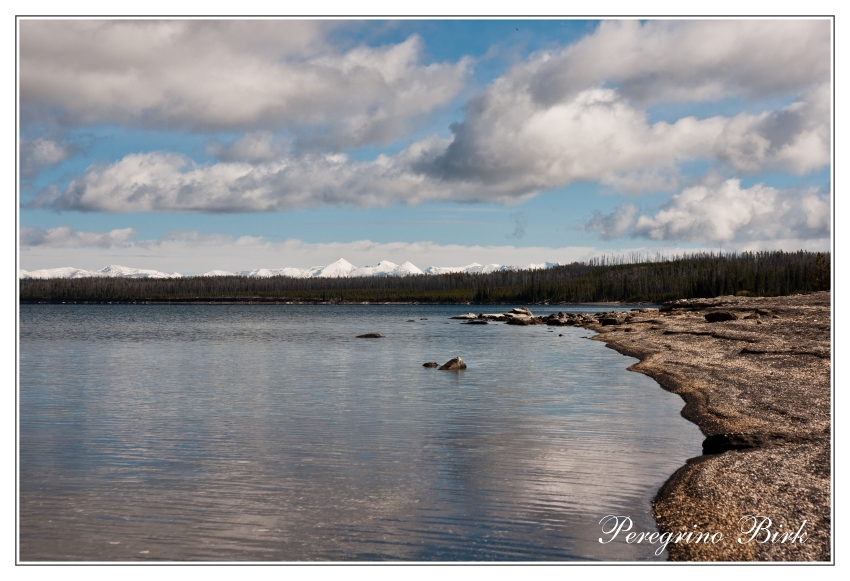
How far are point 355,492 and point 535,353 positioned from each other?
133 ft

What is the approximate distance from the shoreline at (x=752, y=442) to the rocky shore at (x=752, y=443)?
20mm

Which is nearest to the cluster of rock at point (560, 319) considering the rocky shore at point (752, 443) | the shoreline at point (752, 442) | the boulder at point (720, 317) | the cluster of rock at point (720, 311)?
the cluster of rock at point (720, 311)

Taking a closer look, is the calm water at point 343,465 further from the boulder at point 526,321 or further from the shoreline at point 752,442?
the boulder at point 526,321

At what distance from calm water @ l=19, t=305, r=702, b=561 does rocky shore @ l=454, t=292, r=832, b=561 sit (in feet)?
2.93

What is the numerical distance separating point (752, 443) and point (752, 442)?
0.23 ft

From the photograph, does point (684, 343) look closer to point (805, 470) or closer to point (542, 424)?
point (542, 424)

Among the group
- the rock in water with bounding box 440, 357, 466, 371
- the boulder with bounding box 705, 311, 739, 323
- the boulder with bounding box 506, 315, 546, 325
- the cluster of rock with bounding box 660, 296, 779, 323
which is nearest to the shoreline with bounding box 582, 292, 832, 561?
the rock in water with bounding box 440, 357, 466, 371

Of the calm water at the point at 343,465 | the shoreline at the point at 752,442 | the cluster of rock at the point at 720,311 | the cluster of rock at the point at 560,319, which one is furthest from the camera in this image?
the cluster of rock at the point at 560,319

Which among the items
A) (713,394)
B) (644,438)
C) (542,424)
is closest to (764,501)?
(644,438)

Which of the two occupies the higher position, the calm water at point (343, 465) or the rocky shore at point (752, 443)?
the rocky shore at point (752, 443)

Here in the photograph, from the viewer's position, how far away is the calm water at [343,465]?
12.1 m

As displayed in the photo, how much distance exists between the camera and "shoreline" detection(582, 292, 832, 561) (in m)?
11.6

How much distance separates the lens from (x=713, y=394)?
26.6 meters

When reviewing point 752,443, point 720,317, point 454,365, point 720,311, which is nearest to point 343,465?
point 752,443
